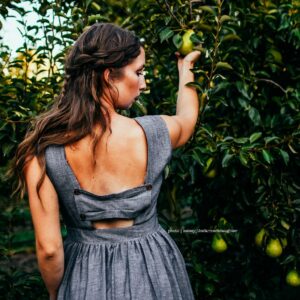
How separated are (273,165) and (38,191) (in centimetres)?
144

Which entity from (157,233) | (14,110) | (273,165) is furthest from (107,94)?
(273,165)

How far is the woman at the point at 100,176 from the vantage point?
178 cm

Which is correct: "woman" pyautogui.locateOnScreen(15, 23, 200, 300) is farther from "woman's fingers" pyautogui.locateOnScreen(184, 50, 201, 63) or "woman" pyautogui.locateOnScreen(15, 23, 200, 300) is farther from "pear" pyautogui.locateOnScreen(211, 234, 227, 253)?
"pear" pyautogui.locateOnScreen(211, 234, 227, 253)

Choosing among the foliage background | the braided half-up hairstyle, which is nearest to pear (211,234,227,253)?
the foliage background

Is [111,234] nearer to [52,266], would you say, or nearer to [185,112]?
[52,266]

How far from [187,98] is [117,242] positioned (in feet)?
1.97

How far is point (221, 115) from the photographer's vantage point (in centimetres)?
309

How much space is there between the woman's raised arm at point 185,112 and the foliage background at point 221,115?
0.20m

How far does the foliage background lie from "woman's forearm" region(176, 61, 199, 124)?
230 millimetres

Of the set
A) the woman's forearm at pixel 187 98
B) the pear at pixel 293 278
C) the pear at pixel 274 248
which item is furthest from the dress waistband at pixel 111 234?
the pear at pixel 293 278

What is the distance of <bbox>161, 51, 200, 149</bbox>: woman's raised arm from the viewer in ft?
6.32

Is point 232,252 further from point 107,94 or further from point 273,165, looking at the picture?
point 107,94

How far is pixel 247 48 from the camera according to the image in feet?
9.64

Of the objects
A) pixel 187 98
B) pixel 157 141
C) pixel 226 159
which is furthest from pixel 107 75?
pixel 226 159
